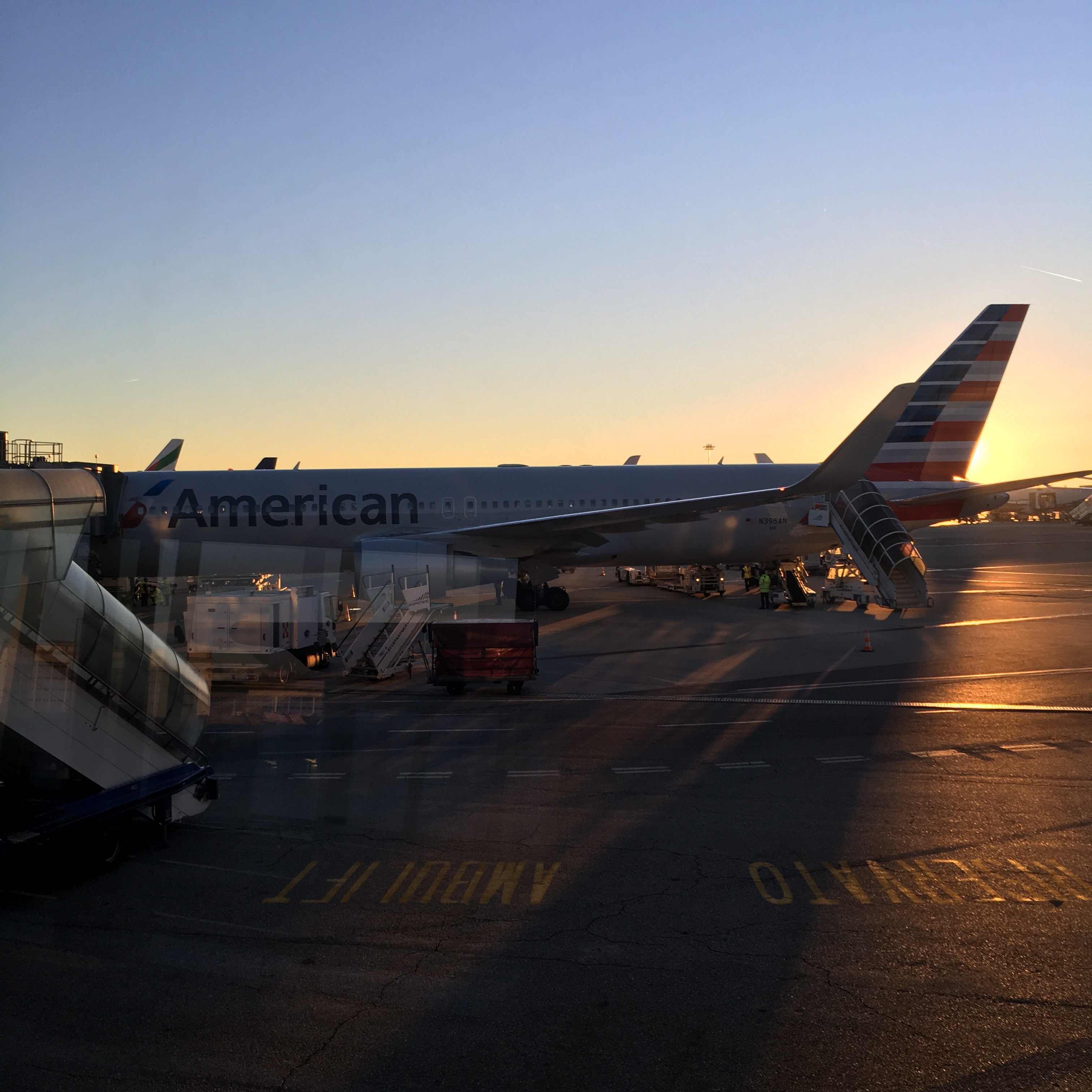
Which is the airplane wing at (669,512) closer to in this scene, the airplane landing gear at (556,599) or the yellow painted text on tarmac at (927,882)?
the airplane landing gear at (556,599)

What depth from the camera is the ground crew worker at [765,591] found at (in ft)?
107

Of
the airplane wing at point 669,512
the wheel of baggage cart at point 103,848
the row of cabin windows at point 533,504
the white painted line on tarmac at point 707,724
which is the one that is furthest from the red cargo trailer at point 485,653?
the row of cabin windows at point 533,504

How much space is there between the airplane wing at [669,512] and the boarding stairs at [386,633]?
6074 mm

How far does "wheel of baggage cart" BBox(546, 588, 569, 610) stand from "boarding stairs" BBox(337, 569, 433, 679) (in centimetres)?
1052

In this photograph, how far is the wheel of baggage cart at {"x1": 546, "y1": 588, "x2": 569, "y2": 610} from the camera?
1289 inches

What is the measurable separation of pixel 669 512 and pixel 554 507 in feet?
21.5

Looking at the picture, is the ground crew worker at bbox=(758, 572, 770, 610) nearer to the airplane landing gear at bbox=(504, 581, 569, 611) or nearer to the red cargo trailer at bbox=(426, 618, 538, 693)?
the airplane landing gear at bbox=(504, 581, 569, 611)

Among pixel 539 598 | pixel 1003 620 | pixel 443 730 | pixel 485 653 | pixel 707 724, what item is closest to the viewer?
pixel 443 730

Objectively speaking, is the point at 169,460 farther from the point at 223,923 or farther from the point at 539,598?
the point at 223,923

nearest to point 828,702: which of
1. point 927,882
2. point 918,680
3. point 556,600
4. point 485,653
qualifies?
point 918,680

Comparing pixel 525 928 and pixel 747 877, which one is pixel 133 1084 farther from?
pixel 747 877

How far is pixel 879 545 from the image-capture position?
98.5ft

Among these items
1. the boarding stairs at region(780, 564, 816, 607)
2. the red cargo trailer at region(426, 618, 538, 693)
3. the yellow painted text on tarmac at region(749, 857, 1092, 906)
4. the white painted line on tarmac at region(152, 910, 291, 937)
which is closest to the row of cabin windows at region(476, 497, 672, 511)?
the boarding stairs at region(780, 564, 816, 607)

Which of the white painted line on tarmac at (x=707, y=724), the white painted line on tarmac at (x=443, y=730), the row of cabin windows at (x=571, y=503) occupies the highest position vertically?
the row of cabin windows at (x=571, y=503)
